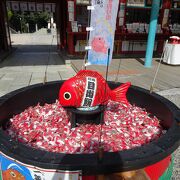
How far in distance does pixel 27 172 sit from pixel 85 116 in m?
1.05

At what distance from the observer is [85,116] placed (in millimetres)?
2609

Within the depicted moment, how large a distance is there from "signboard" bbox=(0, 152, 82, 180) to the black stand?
2.91 feet

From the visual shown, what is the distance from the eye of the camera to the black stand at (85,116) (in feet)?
8.04

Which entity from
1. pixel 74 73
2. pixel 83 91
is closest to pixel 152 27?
pixel 74 73

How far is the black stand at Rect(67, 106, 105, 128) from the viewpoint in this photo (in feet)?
8.04

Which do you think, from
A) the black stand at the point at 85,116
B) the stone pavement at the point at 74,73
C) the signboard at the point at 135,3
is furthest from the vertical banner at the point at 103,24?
the signboard at the point at 135,3

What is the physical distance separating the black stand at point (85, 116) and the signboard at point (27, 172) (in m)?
0.89

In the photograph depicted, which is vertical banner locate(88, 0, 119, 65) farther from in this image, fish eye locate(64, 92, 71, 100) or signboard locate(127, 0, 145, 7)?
signboard locate(127, 0, 145, 7)

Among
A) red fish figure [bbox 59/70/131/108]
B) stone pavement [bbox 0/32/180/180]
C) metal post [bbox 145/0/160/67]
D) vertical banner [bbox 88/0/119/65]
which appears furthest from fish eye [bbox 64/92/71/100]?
metal post [bbox 145/0/160/67]

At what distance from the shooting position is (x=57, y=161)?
158 centimetres

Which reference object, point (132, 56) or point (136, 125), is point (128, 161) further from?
point (132, 56)

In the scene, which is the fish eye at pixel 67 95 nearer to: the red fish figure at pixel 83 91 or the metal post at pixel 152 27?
the red fish figure at pixel 83 91

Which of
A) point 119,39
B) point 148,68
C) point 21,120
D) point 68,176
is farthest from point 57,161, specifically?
point 119,39

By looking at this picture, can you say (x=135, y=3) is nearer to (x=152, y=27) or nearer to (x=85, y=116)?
(x=152, y=27)
